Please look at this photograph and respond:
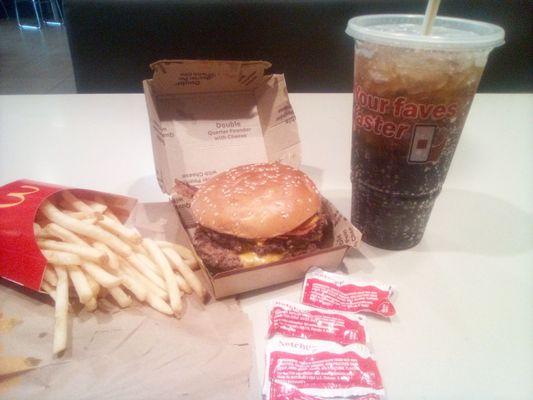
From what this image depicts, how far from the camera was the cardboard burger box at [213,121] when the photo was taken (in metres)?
1.48

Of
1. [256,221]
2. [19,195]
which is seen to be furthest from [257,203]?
[19,195]

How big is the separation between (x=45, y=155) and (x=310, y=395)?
5.29 feet

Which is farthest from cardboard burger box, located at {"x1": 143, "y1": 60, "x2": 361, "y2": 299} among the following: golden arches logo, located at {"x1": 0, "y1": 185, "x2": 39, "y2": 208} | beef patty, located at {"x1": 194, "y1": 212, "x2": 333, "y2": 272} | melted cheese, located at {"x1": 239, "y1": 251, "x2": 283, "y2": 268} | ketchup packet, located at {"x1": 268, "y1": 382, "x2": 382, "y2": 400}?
ketchup packet, located at {"x1": 268, "y1": 382, "x2": 382, "y2": 400}

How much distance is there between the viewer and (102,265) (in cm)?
115

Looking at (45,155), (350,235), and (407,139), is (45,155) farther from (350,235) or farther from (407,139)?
(407,139)

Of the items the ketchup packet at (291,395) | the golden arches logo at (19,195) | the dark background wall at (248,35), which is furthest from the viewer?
the dark background wall at (248,35)

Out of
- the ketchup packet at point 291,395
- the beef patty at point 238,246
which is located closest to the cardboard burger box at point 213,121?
the beef patty at point 238,246

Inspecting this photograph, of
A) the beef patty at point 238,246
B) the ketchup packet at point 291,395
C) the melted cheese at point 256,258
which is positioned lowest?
the ketchup packet at point 291,395

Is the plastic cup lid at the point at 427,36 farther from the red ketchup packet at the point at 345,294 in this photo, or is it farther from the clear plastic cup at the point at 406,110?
the red ketchup packet at the point at 345,294

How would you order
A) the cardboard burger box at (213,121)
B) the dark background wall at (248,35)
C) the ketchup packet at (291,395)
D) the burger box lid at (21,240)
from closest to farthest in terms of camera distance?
the ketchup packet at (291,395) < the burger box lid at (21,240) < the cardboard burger box at (213,121) < the dark background wall at (248,35)

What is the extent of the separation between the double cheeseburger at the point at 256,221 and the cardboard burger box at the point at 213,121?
0.14 metres

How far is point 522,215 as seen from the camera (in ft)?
5.09

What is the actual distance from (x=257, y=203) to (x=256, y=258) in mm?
165

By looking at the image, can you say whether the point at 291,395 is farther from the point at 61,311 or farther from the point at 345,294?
the point at 61,311
